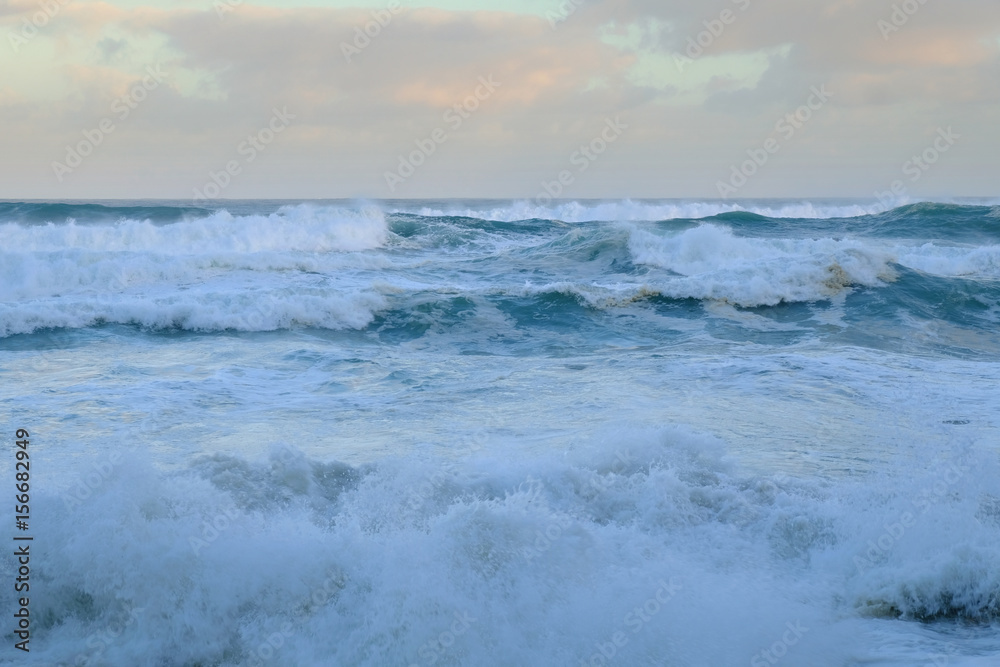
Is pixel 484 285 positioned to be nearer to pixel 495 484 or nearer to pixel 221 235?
pixel 221 235

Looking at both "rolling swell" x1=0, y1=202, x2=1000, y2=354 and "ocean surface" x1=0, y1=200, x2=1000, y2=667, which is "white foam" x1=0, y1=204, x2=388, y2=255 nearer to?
"rolling swell" x1=0, y1=202, x2=1000, y2=354

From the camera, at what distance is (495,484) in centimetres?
522

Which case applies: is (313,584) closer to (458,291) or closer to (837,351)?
(837,351)

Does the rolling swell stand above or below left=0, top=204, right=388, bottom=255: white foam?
below

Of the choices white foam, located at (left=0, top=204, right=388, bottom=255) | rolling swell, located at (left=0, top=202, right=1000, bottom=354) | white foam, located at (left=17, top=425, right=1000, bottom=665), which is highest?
white foam, located at (left=0, top=204, right=388, bottom=255)

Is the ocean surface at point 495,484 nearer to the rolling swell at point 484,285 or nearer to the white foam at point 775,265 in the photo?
the rolling swell at point 484,285

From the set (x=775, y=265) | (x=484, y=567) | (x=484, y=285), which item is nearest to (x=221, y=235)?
(x=484, y=285)

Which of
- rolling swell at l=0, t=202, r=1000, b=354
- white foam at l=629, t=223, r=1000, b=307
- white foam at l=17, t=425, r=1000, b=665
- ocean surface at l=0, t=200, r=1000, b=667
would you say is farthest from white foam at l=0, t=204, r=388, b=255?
white foam at l=17, t=425, r=1000, b=665

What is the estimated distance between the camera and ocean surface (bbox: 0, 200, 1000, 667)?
3.77 metres

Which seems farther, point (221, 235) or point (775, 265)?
point (221, 235)

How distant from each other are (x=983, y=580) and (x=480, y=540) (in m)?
2.44

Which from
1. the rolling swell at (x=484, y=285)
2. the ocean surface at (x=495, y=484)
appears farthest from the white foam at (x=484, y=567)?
the rolling swell at (x=484, y=285)

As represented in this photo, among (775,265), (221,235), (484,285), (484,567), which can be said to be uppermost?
(221,235)

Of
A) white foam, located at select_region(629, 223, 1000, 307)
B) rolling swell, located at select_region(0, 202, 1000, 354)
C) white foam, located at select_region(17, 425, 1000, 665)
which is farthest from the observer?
white foam, located at select_region(629, 223, 1000, 307)
